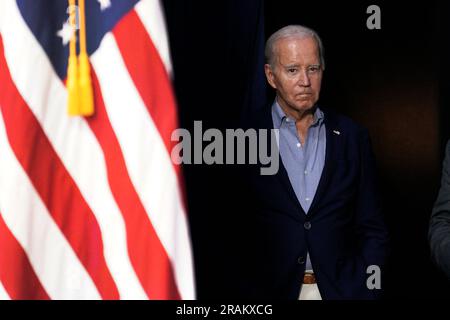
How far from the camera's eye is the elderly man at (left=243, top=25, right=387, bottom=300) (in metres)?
2.41

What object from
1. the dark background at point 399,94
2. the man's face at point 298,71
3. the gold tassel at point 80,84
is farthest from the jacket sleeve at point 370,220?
the gold tassel at point 80,84

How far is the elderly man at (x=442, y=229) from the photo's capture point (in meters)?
1.99

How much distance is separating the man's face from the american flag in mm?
842

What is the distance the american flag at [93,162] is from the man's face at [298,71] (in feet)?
2.76

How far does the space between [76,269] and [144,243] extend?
159mm

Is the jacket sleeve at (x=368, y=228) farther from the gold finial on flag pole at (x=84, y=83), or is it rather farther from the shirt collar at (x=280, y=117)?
the gold finial on flag pole at (x=84, y=83)

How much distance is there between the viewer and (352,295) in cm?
245

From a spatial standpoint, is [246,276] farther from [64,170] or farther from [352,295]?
[64,170]

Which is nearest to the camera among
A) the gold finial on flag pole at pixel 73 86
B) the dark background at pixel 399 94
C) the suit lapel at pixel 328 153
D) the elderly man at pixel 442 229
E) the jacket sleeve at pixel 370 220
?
the gold finial on flag pole at pixel 73 86

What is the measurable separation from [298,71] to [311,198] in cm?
40

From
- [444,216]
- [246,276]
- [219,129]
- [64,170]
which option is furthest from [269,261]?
[64,170]

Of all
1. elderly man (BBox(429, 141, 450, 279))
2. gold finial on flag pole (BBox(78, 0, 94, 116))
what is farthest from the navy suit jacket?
gold finial on flag pole (BBox(78, 0, 94, 116))

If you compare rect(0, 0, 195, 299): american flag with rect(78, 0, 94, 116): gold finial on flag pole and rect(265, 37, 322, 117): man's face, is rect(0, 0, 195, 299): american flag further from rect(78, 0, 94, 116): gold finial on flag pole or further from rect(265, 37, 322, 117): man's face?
rect(265, 37, 322, 117): man's face

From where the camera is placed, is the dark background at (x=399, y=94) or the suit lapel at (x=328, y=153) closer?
the suit lapel at (x=328, y=153)
